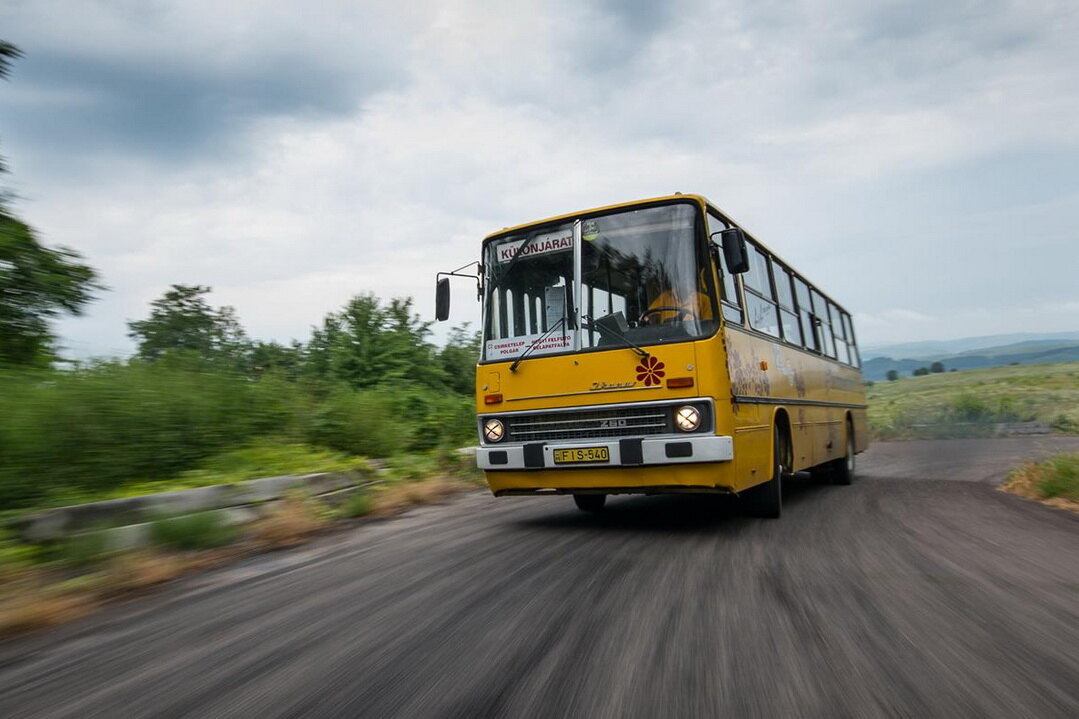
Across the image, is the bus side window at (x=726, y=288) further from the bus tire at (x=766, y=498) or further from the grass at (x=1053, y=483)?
the grass at (x=1053, y=483)

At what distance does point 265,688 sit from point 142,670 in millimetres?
780

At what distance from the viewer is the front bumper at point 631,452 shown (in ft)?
Result: 21.4

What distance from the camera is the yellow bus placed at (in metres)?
6.67

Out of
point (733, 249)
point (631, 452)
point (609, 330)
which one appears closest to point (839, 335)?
point (733, 249)

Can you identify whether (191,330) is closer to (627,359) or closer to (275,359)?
(275,359)

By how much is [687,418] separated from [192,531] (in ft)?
13.9

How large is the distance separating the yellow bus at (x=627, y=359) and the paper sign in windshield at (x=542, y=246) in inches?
0.6

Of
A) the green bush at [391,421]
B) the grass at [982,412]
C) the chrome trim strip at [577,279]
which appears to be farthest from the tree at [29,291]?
the grass at [982,412]

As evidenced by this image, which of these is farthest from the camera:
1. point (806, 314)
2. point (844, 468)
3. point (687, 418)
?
point (844, 468)

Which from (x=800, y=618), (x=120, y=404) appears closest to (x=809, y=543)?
(x=800, y=618)

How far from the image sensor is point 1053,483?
379 inches

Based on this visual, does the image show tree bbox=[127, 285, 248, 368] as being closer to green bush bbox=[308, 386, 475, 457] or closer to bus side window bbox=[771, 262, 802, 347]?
green bush bbox=[308, 386, 475, 457]

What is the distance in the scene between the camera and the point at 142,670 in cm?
359

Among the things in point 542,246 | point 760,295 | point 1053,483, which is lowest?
point 1053,483
